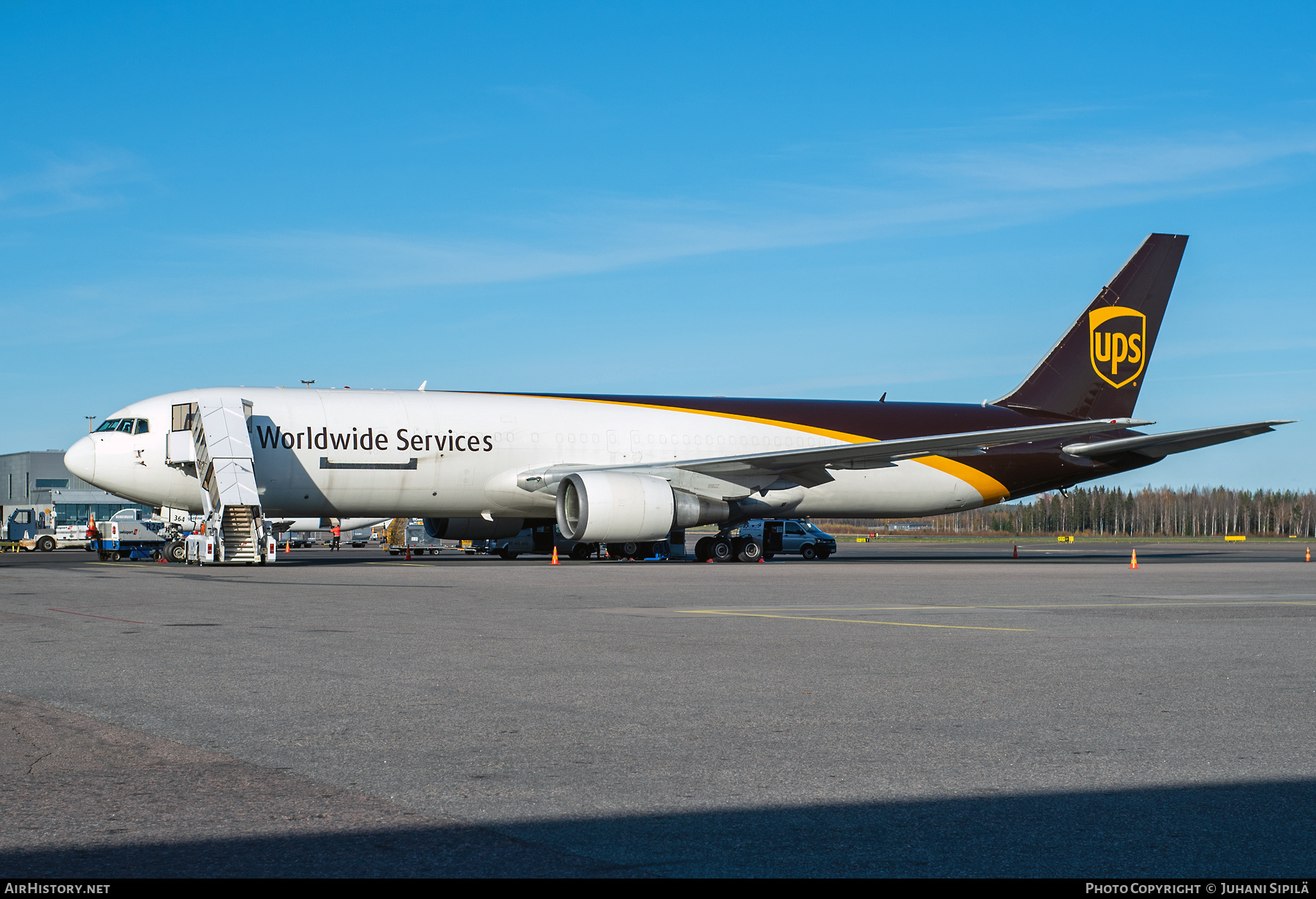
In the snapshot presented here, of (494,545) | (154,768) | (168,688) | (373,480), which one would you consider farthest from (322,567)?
(154,768)

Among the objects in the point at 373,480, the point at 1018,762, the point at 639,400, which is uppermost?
the point at 639,400

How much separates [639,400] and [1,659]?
23.0m

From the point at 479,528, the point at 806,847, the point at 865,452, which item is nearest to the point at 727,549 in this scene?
the point at 865,452

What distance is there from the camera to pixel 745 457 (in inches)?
1102

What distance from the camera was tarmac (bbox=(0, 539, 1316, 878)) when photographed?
4.03m

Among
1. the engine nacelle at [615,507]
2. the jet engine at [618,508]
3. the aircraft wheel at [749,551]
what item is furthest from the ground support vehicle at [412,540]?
the engine nacelle at [615,507]

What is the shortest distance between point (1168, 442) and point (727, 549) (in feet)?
39.5

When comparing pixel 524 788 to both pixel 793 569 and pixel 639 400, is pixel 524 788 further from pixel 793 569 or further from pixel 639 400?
pixel 639 400

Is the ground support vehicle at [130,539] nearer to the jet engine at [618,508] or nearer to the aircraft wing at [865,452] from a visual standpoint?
the jet engine at [618,508]

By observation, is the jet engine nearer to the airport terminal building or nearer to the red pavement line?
the red pavement line

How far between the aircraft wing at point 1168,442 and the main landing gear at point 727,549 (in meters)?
9.33

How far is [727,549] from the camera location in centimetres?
3194

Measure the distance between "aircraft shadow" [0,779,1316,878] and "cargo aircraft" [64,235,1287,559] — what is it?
21.9 m

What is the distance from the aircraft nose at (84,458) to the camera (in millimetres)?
27000
